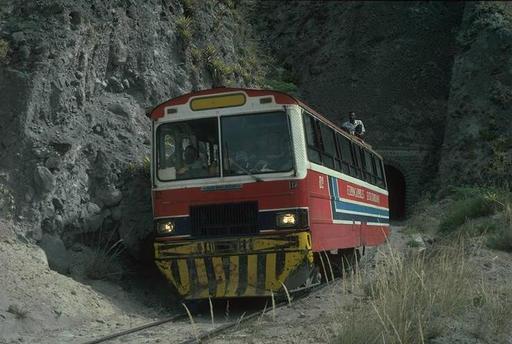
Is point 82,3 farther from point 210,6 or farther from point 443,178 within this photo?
point 443,178

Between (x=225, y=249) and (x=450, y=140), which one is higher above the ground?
(x=450, y=140)

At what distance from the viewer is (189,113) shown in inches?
415

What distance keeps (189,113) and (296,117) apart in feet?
5.98

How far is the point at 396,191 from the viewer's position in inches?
1404

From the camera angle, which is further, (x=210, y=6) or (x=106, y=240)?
(x=210, y=6)

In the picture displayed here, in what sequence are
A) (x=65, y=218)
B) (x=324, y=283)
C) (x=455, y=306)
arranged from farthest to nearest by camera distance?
(x=324, y=283), (x=65, y=218), (x=455, y=306)

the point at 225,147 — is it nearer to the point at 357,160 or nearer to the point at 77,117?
the point at 77,117

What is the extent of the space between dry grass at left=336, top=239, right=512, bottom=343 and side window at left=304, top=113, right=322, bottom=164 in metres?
Answer: 2.96

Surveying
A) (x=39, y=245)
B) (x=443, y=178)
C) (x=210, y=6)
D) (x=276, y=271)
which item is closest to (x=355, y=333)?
(x=276, y=271)

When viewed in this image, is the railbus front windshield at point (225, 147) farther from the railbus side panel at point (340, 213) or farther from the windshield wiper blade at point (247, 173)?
the railbus side panel at point (340, 213)

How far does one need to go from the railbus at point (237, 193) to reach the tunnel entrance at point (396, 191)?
82.5 ft

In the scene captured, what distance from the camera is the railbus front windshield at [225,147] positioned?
32.8ft

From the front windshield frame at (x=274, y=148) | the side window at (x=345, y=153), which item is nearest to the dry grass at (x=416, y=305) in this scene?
the front windshield frame at (x=274, y=148)

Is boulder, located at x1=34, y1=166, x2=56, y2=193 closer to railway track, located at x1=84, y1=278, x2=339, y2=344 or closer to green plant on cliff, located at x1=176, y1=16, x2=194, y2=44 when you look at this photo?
railway track, located at x1=84, y1=278, x2=339, y2=344
